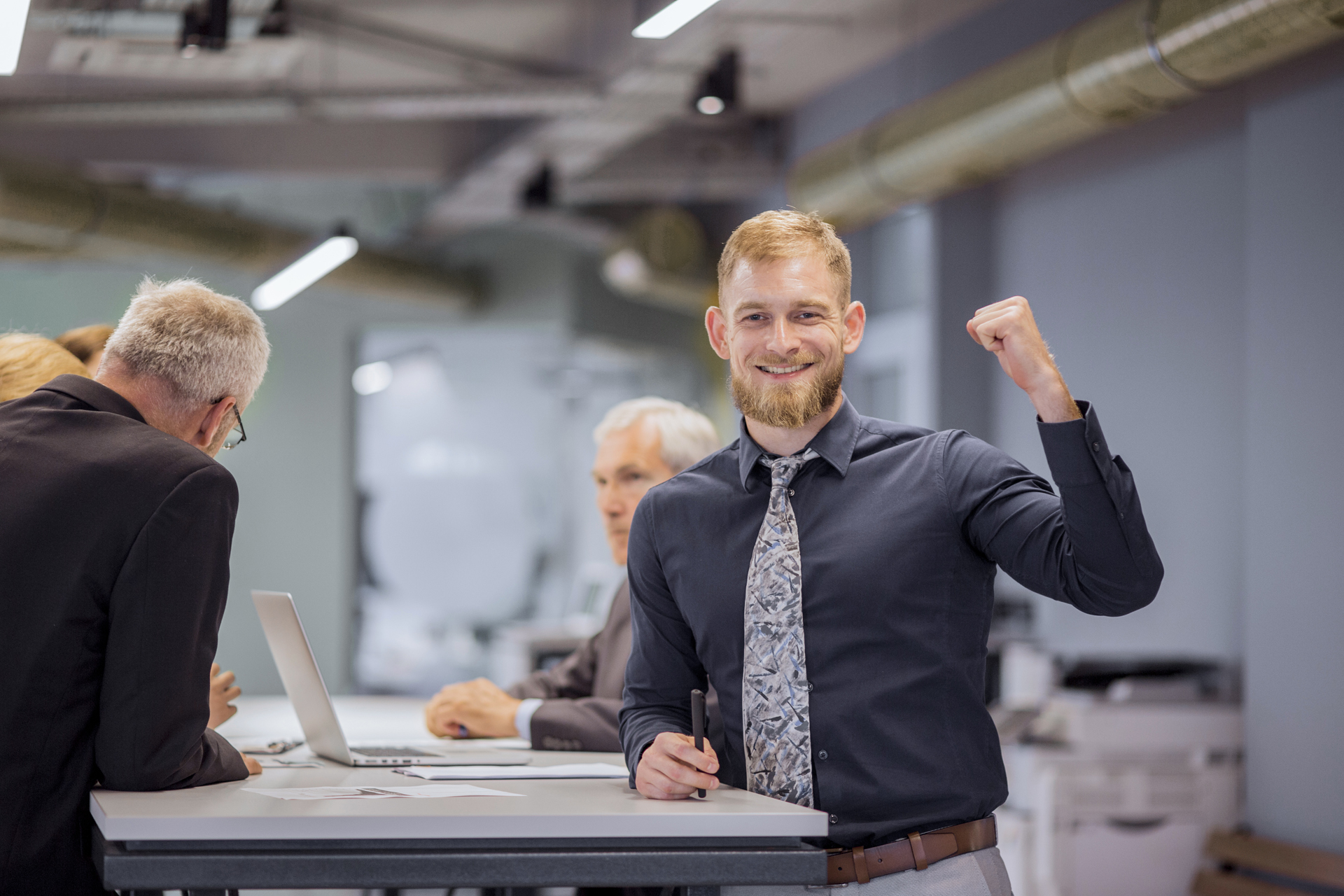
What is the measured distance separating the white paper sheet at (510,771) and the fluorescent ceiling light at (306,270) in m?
4.44

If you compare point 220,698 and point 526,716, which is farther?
point 526,716

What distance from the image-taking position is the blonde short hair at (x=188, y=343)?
194 cm

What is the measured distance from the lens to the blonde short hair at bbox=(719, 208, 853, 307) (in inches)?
73.4

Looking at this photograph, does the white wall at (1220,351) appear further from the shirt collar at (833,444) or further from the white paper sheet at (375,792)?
the white paper sheet at (375,792)

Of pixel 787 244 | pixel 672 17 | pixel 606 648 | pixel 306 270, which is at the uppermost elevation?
pixel 672 17

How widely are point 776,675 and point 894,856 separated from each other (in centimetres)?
28

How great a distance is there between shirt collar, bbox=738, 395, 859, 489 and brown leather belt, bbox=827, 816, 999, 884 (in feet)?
1.69

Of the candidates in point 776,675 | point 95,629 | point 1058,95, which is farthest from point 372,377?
point 776,675

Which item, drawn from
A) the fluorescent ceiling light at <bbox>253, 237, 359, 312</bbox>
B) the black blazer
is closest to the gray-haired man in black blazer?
the black blazer

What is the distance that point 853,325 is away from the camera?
1.94 metres

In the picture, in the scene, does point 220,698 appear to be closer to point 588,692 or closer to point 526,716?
point 526,716

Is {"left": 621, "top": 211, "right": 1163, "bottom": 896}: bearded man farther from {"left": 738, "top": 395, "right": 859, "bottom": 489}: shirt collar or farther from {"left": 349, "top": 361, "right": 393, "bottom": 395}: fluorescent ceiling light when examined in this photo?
{"left": 349, "top": 361, "right": 393, "bottom": 395}: fluorescent ceiling light

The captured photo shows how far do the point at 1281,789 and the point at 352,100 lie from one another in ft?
16.7

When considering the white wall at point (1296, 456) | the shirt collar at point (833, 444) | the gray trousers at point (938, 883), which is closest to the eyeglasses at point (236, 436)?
the shirt collar at point (833, 444)
